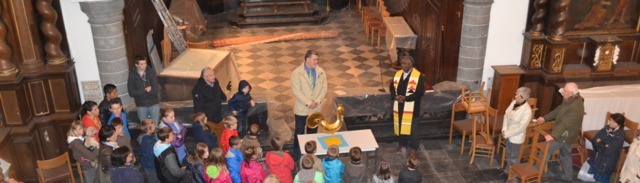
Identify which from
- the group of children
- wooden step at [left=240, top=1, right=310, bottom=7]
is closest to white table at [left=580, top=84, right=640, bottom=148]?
the group of children

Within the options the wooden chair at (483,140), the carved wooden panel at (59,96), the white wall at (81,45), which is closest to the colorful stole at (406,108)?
the wooden chair at (483,140)

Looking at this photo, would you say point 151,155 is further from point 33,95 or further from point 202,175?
point 33,95

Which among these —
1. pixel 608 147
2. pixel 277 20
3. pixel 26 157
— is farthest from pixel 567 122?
pixel 277 20

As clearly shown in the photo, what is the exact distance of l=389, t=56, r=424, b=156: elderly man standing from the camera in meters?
8.46

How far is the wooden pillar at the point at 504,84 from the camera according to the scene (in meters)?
9.50

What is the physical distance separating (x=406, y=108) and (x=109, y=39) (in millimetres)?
4072

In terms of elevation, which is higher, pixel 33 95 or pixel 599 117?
pixel 33 95

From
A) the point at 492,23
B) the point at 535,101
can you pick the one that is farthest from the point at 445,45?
the point at 535,101

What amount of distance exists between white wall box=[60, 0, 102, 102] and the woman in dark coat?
6590 millimetres

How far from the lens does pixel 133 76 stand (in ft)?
27.8

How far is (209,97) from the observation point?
8414 millimetres

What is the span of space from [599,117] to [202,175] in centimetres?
563

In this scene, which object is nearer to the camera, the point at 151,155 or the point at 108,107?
the point at 151,155

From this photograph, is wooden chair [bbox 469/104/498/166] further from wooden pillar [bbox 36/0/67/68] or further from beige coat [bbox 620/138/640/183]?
wooden pillar [bbox 36/0/67/68]
